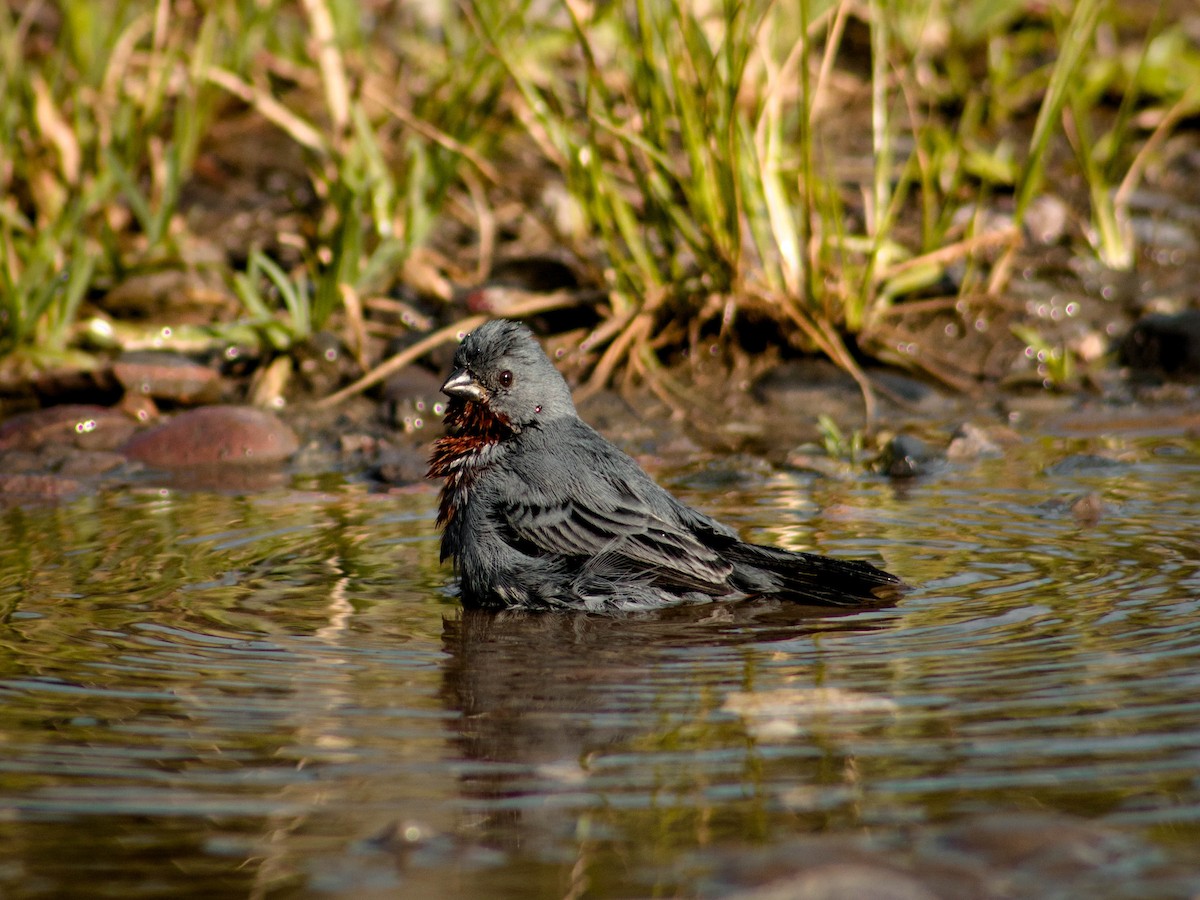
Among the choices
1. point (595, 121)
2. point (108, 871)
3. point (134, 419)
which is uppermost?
point (595, 121)

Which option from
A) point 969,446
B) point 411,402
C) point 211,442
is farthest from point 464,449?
point 969,446

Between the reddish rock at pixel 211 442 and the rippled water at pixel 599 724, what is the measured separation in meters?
1.31

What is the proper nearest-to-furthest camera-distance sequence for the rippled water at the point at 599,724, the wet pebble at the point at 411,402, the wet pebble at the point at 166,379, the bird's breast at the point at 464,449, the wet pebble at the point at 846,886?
the wet pebble at the point at 846,886, the rippled water at the point at 599,724, the bird's breast at the point at 464,449, the wet pebble at the point at 411,402, the wet pebble at the point at 166,379

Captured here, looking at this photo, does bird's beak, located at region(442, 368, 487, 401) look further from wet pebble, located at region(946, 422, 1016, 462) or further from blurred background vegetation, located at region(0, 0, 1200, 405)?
wet pebble, located at region(946, 422, 1016, 462)

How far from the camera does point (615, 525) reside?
4516mm

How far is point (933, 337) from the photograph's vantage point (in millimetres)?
7633

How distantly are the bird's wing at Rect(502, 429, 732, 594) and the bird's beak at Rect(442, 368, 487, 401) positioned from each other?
1.32ft

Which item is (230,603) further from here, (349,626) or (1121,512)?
(1121,512)

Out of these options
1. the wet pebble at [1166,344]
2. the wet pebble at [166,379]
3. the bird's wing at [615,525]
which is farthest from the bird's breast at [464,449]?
the wet pebble at [1166,344]

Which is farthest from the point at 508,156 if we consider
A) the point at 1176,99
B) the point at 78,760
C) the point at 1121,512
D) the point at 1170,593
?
the point at 78,760

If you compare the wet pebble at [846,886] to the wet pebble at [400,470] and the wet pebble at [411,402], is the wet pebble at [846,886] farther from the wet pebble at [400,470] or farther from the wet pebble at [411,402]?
the wet pebble at [411,402]

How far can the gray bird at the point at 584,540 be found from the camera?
4.43m

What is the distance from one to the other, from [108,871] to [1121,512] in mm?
3623

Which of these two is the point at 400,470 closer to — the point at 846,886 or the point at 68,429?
the point at 68,429
